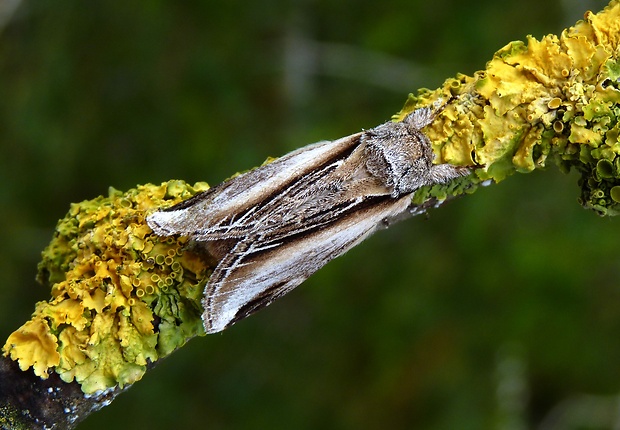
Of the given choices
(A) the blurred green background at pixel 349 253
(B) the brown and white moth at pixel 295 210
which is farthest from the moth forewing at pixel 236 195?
(A) the blurred green background at pixel 349 253

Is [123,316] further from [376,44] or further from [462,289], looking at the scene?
[376,44]

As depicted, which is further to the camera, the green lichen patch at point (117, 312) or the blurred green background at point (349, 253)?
the blurred green background at point (349, 253)

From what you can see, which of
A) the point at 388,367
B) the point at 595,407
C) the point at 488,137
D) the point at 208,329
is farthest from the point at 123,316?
the point at 595,407

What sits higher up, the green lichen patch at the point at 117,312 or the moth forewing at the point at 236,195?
the moth forewing at the point at 236,195

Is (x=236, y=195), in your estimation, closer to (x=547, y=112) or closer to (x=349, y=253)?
(x=547, y=112)

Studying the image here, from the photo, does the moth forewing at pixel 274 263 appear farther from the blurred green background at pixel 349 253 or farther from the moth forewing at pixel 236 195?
the blurred green background at pixel 349 253

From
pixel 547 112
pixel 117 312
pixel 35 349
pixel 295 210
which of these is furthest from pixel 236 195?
pixel 547 112

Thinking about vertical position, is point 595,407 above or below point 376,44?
below
